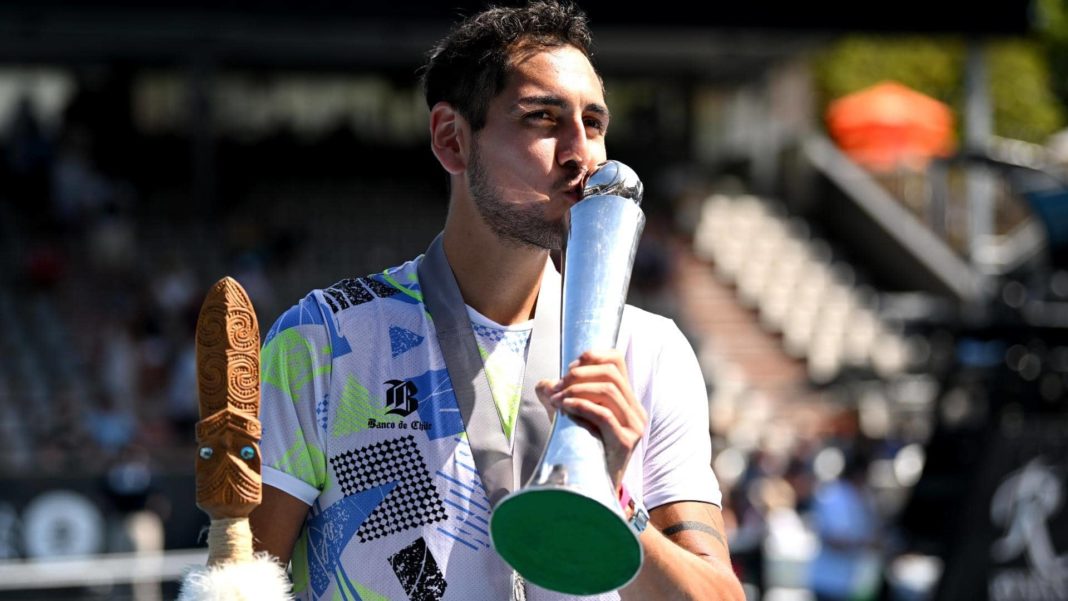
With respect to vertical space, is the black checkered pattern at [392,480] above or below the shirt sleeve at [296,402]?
below

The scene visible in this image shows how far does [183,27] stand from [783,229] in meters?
8.62

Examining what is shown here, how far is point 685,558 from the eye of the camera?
254 cm

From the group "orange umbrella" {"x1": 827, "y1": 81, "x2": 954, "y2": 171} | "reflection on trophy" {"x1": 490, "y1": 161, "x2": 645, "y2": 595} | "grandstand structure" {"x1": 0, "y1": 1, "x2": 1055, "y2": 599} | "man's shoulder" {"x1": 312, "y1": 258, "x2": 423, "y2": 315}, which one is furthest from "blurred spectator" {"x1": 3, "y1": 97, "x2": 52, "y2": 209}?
"reflection on trophy" {"x1": 490, "y1": 161, "x2": 645, "y2": 595}

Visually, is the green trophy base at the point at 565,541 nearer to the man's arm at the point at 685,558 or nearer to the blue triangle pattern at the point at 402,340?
the man's arm at the point at 685,558

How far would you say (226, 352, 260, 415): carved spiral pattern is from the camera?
2395mm

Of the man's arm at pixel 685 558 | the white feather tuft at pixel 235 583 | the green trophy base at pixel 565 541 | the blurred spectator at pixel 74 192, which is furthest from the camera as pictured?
the blurred spectator at pixel 74 192

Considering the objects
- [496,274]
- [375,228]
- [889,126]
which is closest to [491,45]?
[496,274]

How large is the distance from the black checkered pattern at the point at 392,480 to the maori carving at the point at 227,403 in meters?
0.31

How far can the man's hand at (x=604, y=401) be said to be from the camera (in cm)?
226

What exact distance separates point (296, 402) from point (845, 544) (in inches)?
426

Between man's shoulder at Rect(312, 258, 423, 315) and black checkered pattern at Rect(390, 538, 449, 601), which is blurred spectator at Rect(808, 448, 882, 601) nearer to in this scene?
man's shoulder at Rect(312, 258, 423, 315)

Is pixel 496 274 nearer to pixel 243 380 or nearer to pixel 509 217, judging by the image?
pixel 509 217

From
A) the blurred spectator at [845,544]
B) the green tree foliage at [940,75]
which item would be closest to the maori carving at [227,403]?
the blurred spectator at [845,544]

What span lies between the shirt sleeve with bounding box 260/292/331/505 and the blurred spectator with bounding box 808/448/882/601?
10264 millimetres
